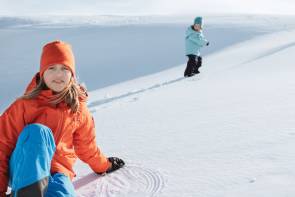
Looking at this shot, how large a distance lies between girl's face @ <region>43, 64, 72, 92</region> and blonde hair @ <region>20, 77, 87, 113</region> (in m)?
0.03

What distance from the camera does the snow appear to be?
2742 mm

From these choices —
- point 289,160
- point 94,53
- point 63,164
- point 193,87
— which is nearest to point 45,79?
point 63,164

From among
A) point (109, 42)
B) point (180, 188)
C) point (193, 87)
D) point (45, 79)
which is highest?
point (109, 42)

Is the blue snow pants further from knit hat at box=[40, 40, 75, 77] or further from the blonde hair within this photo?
knit hat at box=[40, 40, 75, 77]

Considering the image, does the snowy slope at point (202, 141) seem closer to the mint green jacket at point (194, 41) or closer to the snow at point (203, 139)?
the snow at point (203, 139)

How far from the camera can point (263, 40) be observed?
1369cm

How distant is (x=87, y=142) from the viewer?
9.52 feet

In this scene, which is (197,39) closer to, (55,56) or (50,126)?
(55,56)

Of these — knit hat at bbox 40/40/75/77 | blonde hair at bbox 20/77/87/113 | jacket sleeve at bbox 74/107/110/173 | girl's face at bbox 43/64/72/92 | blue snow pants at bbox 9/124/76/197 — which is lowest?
blue snow pants at bbox 9/124/76/197

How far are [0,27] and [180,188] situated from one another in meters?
19.3

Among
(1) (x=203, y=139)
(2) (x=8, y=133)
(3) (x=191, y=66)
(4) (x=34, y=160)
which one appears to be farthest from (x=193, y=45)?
(4) (x=34, y=160)

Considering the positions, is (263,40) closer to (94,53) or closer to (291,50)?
(291,50)

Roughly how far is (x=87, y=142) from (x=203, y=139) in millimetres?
1122

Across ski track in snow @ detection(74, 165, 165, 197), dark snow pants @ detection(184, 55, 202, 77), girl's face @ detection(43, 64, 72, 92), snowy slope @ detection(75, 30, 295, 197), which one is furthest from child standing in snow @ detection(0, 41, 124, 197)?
dark snow pants @ detection(184, 55, 202, 77)
